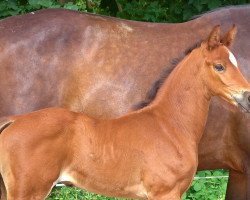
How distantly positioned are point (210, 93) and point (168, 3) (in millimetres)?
4102

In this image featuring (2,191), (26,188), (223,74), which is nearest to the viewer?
(26,188)

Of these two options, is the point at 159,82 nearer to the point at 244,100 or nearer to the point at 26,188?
the point at 244,100

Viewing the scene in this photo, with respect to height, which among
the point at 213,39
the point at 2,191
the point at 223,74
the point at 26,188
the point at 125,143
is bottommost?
the point at 2,191

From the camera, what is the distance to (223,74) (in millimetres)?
4359

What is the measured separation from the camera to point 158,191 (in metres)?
4.34

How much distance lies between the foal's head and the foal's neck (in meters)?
0.10

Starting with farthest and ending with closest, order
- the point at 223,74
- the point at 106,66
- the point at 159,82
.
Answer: the point at 106,66 < the point at 159,82 < the point at 223,74

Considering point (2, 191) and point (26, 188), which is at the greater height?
point (26, 188)

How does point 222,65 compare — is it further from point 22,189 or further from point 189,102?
point 22,189

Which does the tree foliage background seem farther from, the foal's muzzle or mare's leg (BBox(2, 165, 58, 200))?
the foal's muzzle

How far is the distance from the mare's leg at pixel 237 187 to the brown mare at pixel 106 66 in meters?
0.02

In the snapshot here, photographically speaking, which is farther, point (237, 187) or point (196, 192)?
point (196, 192)

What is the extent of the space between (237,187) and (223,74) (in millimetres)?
1420

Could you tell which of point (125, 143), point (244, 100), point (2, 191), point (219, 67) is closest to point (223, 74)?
point (219, 67)
